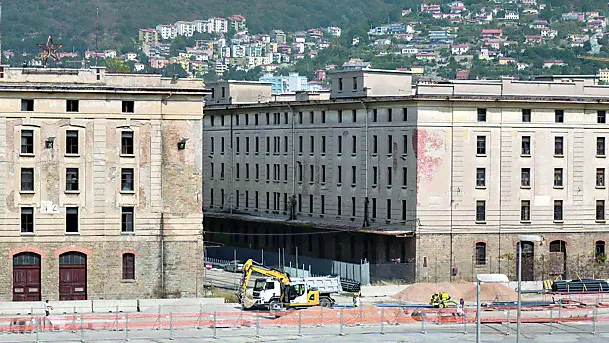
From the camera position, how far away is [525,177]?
112750mm

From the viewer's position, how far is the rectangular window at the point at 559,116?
113438mm

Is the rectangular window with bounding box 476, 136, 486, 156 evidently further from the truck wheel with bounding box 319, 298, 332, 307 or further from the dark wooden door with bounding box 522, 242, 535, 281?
the truck wheel with bounding box 319, 298, 332, 307

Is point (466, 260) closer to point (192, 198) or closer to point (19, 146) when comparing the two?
point (192, 198)

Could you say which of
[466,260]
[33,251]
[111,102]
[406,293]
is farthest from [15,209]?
[466,260]

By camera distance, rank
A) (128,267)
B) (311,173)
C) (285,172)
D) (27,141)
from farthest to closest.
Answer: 1. (285,172)
2. (311,173)
3. (128,267)
4. (27,141)

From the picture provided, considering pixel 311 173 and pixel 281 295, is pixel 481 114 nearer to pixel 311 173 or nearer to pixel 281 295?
pixel 311 173

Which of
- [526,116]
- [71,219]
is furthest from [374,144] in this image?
[71,219]

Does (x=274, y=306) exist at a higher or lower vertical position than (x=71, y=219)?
lower

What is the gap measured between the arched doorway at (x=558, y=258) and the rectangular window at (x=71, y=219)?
3709 centimetres

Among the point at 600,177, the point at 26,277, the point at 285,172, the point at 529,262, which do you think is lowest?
the point at 529,262

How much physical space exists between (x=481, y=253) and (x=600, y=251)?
398 inches

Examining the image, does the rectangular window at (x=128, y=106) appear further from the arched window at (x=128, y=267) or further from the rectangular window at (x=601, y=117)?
the rectangular window at (x=601, y=117)

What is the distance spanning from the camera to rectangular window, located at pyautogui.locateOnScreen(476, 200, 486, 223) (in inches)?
4377

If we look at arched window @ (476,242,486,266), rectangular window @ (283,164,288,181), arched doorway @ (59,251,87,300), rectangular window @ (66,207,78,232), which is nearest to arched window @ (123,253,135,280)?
arched doorway @ (59,251,87,300)
